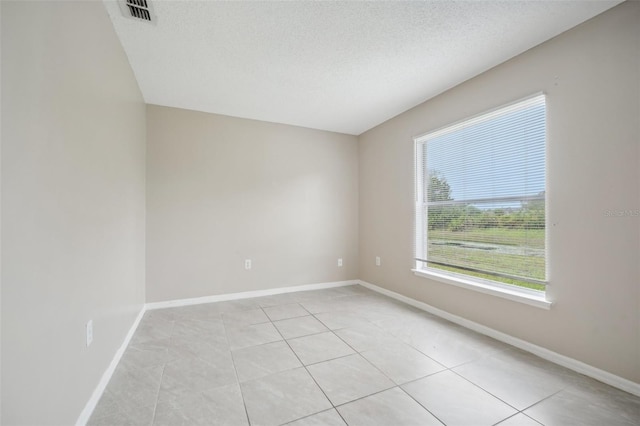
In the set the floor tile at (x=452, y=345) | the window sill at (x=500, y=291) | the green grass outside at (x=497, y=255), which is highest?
the green grass outside at (x=497, y=255)

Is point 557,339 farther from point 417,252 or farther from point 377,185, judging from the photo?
point 377,185

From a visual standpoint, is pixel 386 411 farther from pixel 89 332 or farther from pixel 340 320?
pixel 89 332

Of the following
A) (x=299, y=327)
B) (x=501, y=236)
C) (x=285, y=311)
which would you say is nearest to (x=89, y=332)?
(x=299, y=327)

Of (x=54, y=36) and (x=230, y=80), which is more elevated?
(x=230, y=80)

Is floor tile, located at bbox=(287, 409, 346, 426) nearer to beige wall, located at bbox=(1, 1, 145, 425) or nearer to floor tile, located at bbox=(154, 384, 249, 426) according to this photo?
floor tile, located at bbox=(154, 384, 249, 426)

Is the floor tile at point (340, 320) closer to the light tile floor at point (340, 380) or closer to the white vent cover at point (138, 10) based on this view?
the light tile floor at point (340, 380)

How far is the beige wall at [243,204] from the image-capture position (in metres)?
3.22

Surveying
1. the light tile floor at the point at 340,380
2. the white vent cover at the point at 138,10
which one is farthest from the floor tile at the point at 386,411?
the white vent cover at the point at 138,10

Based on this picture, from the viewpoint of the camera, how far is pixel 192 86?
9.11ft

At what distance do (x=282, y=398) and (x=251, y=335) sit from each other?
95 centimetres

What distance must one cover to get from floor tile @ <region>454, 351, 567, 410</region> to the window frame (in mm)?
473

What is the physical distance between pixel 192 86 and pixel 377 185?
2735 millimetres

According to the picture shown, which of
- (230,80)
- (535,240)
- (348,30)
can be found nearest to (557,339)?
(535,240)

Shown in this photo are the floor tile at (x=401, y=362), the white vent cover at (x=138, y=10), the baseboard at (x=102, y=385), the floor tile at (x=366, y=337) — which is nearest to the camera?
the baseboard at (x=102, y=385)
